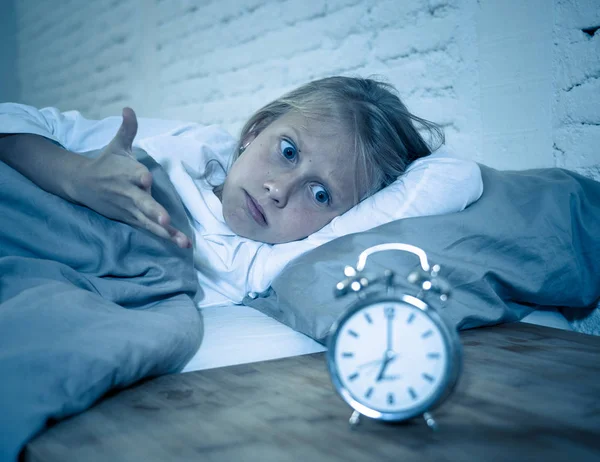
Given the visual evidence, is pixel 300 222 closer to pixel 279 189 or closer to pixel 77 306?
pixel 279 189

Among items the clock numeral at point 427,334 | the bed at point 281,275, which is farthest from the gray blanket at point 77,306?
the clock numeral at point 427,334

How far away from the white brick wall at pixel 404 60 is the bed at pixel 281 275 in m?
0.20

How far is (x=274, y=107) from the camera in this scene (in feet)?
4.63

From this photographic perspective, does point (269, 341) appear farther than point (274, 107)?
No

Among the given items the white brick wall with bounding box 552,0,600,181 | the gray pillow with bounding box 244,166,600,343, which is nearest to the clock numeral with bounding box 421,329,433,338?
the gray pillow with bounding box 244,166,600,343

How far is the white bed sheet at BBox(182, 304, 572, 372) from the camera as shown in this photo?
0.79 m

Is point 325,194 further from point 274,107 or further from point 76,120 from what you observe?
point 76,120

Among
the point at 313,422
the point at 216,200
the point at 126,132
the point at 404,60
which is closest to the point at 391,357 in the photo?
the point at 313,422

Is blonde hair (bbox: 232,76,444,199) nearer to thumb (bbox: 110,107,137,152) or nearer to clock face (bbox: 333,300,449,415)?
thumb (bbox: 110,107,137,152)

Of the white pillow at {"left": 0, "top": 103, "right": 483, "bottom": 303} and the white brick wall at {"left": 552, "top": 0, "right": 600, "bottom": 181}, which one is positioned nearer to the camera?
the white pillow at {"left": 0, "top": 103, "right": 483, "bottom": 303}

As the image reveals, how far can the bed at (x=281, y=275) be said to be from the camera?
0.76m

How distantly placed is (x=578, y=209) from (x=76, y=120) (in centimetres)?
117

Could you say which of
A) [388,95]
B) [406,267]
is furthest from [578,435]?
[388,95]

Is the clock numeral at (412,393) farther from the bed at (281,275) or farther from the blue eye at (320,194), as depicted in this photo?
the blue eye at (320,194)
